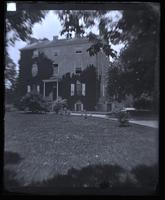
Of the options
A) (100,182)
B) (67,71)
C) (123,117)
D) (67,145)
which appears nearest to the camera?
(100,182)

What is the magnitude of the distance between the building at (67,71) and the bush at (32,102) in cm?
7

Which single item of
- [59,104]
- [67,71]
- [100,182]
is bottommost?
[100,182]

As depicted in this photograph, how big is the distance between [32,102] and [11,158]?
29.5 inches

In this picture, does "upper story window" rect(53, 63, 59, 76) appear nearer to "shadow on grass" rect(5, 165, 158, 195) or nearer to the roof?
the roof

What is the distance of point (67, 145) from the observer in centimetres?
417

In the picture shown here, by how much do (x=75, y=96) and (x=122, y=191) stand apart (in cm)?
131

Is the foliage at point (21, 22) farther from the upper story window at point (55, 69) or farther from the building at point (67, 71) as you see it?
the upper story window at point (55, 69)

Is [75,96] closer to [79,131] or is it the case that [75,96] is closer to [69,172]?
[79,131]

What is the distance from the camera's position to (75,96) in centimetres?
438

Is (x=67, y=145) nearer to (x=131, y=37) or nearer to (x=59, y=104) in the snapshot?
(x=59, y=104)

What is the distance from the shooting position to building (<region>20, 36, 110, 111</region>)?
14.2ft

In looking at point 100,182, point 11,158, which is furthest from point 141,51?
point 11,158

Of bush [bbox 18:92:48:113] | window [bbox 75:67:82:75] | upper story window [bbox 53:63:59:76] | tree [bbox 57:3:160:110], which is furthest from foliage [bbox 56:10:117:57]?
bush [bbox 18:92:48:113]

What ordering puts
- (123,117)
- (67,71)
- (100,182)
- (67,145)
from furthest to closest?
(67,71)
(123,117)
(67,145)
(100,182)
